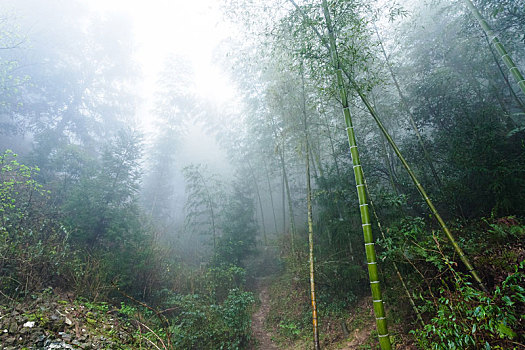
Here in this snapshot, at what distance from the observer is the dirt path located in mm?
5035

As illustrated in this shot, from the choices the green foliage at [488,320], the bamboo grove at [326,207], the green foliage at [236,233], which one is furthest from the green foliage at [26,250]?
the green foliage at [488,320]

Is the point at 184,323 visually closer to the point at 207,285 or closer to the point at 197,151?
the point at 207,285

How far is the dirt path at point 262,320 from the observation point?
16.5 feet

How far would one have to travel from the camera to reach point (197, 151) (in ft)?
78.4

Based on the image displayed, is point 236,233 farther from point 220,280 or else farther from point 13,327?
point 13,327

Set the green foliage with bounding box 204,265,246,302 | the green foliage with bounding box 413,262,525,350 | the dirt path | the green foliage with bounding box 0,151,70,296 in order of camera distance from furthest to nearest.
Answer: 1. the green foliage with bounding box 204,265,246,302
2. the dirt path
3. the green foliage with bounding box 0,151,70,296
4. the green foliage with bounding box 413,262,525,350

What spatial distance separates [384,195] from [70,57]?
18217mm

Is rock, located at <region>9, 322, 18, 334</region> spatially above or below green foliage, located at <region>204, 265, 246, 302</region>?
above

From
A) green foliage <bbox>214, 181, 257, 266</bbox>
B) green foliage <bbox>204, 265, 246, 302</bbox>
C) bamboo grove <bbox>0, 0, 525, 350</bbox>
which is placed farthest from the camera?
green foliage <bbox>214, 181, 257, 266</bbox>

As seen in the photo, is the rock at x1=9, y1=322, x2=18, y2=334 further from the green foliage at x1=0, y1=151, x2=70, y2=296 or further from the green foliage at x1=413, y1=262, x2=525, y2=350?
the green foliage at x1=413, y1=262, x2=525, y2=350

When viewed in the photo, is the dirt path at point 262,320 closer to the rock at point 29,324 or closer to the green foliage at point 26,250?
the rock at point 29,324

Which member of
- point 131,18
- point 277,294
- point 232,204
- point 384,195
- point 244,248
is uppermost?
point 131,18

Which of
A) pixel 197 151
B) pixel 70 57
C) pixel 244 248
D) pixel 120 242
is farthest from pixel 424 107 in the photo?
pixel 197 151

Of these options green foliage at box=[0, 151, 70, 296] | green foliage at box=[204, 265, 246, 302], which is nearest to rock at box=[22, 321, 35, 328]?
green foliage at box=[0, 151, 70, 296]
